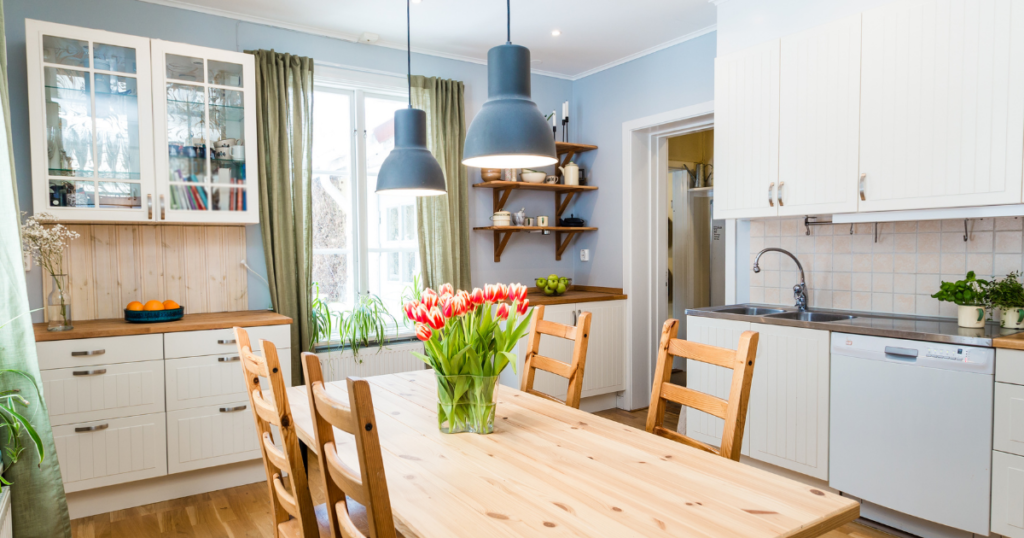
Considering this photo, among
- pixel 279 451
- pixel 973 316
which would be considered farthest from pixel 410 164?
pixel 973 316

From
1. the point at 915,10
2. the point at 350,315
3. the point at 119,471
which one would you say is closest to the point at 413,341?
the point at 350,315

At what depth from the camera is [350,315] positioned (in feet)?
12.3

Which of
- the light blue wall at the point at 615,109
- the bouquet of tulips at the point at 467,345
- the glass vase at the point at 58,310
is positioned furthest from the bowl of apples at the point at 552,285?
the glass vase at the point at 58,310

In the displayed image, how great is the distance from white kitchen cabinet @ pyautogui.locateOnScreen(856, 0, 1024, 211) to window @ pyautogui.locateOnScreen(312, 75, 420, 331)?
2752 mm

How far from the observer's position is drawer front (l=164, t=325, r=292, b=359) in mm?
2818

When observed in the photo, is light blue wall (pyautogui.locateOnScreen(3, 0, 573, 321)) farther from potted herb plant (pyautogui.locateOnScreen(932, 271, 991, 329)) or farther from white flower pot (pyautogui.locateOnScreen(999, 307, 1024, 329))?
white flower pot (pyautogui.locateOnScreen(999, 307, 1024, 329))

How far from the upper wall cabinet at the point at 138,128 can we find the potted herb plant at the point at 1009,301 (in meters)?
3.49

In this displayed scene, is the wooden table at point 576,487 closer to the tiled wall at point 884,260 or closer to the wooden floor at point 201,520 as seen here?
the wooden floor at point 201,520

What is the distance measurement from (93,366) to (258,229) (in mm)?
1121

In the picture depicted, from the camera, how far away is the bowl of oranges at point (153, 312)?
288 cm

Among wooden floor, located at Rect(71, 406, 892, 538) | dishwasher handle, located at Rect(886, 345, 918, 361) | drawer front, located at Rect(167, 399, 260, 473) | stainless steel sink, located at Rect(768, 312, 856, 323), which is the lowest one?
wooden floor, located at Rect(71, 406, 892, 538)

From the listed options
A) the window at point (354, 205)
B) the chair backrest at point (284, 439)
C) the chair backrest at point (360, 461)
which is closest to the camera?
the chair backrest at point (360, 461)

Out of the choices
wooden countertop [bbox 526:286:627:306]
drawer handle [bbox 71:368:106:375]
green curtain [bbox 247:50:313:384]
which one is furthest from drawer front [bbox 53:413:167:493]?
wooden countertop [bbox 526:286:627:306]

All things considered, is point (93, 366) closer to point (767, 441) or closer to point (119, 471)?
point (119, 471)
